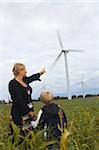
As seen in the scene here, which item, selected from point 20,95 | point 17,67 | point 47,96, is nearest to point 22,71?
point 17,67

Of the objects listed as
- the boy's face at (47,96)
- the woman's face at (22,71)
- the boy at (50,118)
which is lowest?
the boy at (50,118)

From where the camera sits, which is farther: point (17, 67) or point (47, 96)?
point (17, 67)

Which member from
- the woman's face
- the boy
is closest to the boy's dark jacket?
the boy

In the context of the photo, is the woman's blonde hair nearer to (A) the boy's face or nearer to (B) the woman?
(B) the woman

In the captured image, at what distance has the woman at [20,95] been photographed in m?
5.45

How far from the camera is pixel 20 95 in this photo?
5465 mm

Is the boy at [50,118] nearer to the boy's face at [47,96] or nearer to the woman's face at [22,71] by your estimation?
the boy's face at [47,96]

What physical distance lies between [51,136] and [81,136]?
61 centimetres

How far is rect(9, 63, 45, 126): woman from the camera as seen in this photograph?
17.9ft

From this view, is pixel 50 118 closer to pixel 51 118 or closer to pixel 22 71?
pixel 51 118

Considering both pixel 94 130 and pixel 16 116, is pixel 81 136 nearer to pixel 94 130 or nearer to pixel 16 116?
pixel 94 130

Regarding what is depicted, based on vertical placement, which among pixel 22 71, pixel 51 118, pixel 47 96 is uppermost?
pixel 22 71

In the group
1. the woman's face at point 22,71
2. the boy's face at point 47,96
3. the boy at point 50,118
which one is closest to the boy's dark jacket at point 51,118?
the boy at point 50,118

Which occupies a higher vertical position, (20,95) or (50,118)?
A: (20,95)
